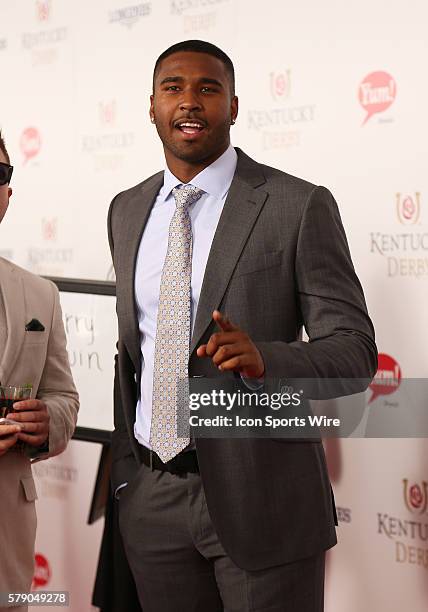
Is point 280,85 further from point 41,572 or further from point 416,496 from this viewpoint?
point 41,572

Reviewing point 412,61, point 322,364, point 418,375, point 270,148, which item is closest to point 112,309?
point 270,148

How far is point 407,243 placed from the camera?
9.08 ft

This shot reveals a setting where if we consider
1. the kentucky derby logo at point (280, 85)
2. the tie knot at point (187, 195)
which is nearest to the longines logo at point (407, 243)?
the kentucky derby logo at point (280, 85)

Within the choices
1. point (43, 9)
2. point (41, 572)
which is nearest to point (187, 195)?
point (43, 9)

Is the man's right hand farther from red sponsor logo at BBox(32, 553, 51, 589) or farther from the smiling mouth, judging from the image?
red sponsor logo at BBox(32, 553, 51, 589)

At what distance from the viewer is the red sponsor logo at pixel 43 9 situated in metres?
3.80

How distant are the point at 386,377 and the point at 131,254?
1093 millimetres

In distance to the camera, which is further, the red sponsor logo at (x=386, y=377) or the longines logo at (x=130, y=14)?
the longines logo at (x=130, y=14)

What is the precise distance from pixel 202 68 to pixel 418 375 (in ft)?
4.07

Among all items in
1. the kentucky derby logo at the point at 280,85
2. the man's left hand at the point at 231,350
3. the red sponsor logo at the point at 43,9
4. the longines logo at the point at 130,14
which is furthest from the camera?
the red sponsor logo at the point at 43,9

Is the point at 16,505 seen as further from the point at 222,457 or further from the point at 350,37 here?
the point at 350,37

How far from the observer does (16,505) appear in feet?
7.09

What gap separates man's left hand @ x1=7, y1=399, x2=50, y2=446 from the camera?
6.79 feet

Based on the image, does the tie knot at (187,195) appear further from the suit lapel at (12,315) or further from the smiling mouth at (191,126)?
the suit lapel at (12,315)
